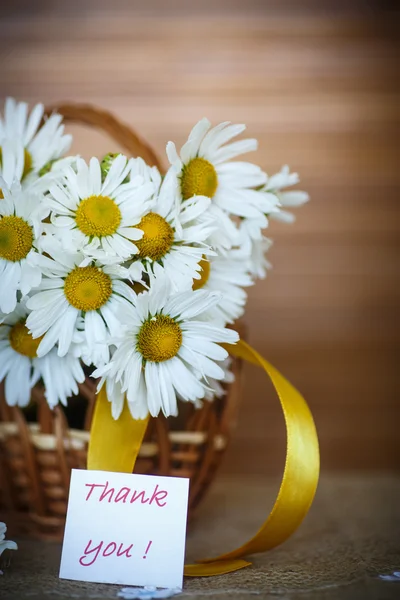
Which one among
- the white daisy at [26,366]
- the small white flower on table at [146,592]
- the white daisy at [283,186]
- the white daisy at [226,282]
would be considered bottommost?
the small white flower on table at [146,592]

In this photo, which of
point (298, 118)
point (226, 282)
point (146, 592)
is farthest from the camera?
point (298, 118)

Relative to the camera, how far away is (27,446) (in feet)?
2.08

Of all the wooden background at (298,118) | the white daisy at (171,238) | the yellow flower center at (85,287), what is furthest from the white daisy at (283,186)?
the wooden background at (298,118)

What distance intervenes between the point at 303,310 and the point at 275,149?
1.16 feet

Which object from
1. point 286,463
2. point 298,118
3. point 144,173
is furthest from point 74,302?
point 298,118

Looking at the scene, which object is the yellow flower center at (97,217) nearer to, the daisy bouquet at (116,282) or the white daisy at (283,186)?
the daisy bouquet at (116,282)

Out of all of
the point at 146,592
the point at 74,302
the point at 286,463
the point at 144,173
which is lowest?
the point at 146,592

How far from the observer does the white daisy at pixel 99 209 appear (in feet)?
1.67

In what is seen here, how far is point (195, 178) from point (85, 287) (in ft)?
0.50

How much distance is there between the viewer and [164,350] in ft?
1.68

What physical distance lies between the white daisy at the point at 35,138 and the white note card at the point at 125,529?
1.05 ft

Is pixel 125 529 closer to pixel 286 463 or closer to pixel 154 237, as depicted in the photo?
pixel 286 463

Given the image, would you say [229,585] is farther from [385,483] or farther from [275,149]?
[275,149]

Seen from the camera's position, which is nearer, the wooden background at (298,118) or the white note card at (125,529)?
the white note card at (125,529)
